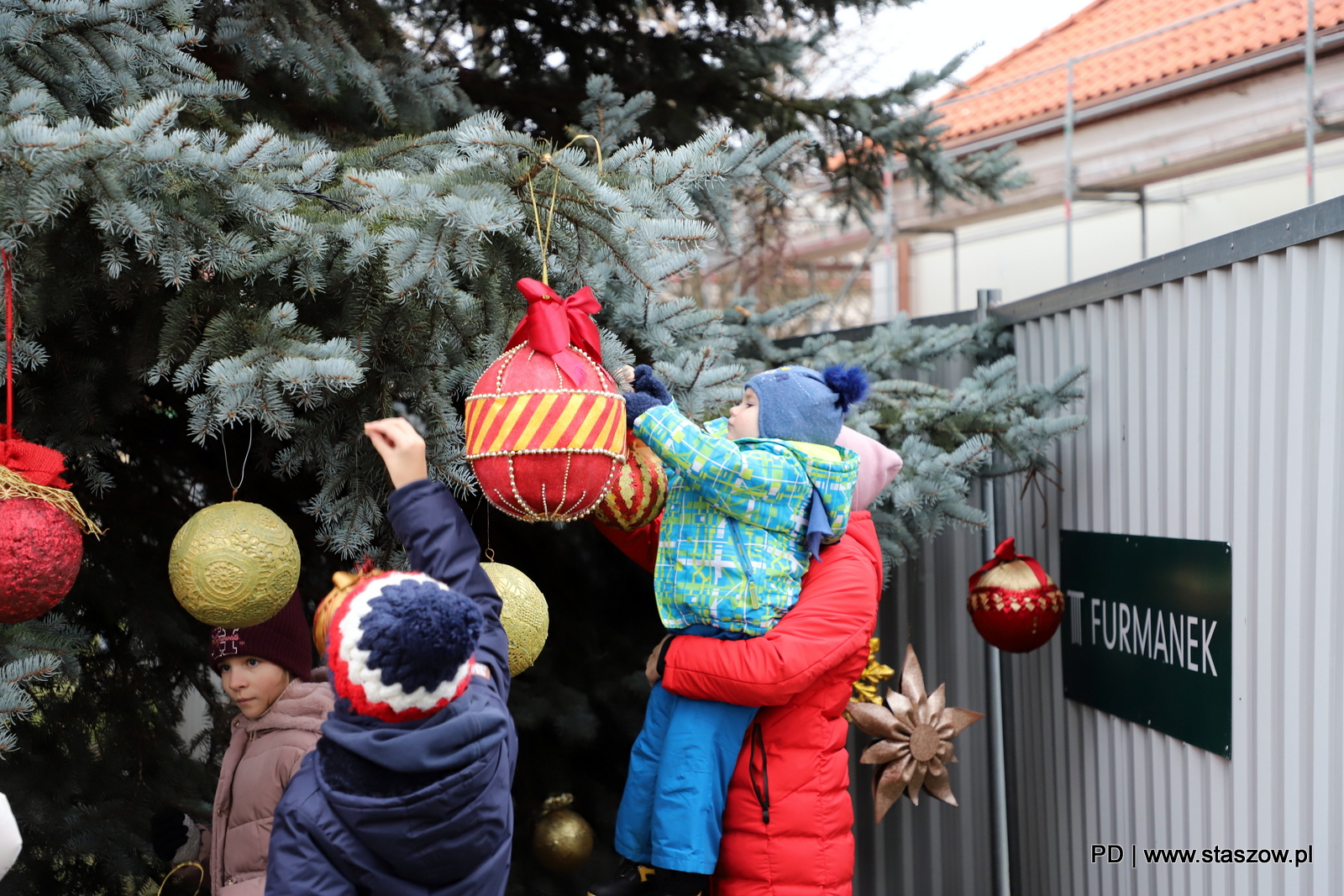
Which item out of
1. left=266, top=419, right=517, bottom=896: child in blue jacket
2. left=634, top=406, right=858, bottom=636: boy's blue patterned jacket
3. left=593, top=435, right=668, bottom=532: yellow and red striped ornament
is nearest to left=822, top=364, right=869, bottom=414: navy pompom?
left=634, top=406, right=858, bottom=636: boy's blue patterned jacket

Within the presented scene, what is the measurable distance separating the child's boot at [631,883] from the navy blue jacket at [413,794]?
0.71m

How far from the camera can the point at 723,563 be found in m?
2.52

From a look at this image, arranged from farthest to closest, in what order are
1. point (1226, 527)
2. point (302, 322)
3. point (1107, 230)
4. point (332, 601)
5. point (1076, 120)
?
point (1076, 120) → point (1107, 230) → point (1226, 527) → point (302, 322) → point (332, 601)

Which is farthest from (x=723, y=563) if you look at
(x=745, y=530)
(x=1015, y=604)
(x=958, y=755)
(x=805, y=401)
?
(x=958, y=755)

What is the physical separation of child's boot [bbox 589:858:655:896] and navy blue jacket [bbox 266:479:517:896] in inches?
27.8

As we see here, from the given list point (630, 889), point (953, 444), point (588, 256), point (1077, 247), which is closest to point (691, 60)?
point (953, 444)

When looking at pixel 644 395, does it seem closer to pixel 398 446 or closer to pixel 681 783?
pixel 398 446

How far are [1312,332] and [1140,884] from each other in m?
1.86

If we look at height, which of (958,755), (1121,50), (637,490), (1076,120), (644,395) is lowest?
(958,755)

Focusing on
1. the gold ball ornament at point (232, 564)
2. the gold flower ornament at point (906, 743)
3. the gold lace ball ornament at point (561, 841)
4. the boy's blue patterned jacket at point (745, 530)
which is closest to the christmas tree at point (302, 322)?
the gold ball ornament at point (232, 564)

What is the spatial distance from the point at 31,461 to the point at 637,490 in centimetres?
123

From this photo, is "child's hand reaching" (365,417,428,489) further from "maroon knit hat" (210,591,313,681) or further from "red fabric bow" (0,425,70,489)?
"maroon knit hat" (210,591,313,681)

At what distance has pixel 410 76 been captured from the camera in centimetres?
353

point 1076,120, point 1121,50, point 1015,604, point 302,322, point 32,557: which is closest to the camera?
point 32,557
